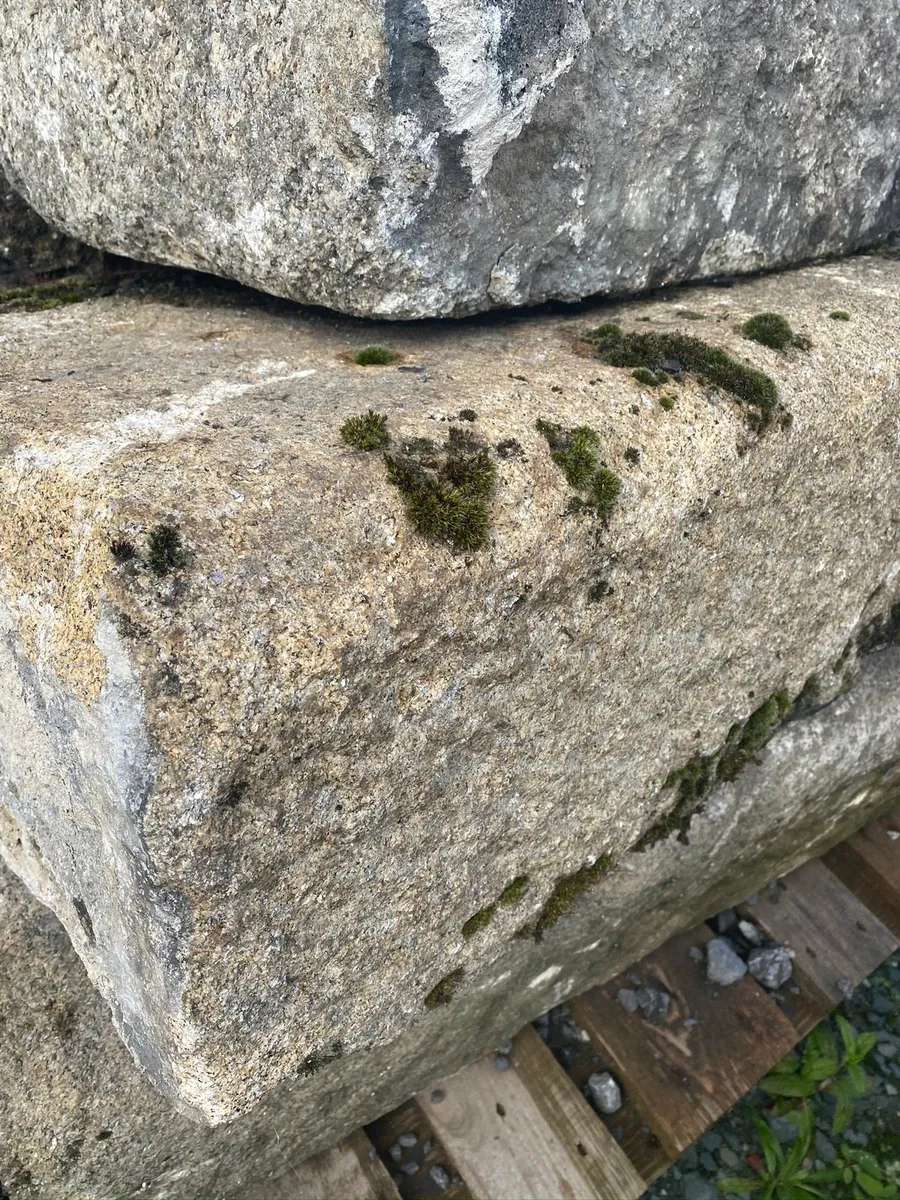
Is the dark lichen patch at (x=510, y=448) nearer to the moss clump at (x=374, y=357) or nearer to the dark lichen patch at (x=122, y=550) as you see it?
the moss clump at (x=374, y=357)

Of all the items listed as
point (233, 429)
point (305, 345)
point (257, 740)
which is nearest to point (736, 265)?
point (305, 345)

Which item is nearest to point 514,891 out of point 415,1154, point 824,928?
point 415,1154

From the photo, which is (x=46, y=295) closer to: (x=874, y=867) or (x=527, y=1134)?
(x=527, y=1134)

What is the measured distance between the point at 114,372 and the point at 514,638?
1.16 m

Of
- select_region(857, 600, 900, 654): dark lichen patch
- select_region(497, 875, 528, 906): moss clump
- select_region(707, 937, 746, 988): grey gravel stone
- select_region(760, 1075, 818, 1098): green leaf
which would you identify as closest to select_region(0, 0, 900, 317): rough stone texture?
select_region(857, 600, 900, 654): dark lichen patch

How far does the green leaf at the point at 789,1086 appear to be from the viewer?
380 centimetres

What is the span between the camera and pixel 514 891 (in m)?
2.51

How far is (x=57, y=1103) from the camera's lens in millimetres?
2547

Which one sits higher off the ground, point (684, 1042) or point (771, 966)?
point (771, 966)

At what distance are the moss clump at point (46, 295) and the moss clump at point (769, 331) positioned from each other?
1990 mm

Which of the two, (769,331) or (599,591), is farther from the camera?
(769,331)

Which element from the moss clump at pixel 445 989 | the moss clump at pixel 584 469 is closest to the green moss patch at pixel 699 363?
the moss clump at pixel 584 469

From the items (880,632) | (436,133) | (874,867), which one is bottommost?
(874,867)

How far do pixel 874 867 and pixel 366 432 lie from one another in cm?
372
